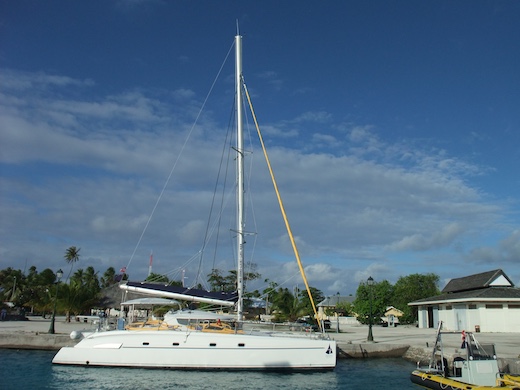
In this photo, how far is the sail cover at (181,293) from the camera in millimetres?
22219

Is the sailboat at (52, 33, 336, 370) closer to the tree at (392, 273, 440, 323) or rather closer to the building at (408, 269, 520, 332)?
the building at (408, 269, 520, 332)

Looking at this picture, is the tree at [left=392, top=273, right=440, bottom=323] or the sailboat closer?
the sailboat

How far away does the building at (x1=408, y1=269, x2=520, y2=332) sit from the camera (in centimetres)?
3806

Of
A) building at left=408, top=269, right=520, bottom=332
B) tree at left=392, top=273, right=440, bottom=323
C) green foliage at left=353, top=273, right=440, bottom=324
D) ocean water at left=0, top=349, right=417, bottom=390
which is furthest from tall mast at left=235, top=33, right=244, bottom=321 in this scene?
tree at left=392, top=273, right=440, bottom=323

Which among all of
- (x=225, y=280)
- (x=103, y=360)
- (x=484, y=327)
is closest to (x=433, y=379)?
(x=103, y=360)

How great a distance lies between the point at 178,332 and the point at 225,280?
4564cm

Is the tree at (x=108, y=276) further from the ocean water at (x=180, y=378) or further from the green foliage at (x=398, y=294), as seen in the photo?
the ocean water at (x=180, y=378)

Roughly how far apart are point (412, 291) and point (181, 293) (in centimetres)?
6455

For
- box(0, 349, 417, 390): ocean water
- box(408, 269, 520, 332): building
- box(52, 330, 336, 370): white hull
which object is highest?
box(408, 269, 520, 332): building

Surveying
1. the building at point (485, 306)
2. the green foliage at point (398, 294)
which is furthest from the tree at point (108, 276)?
the building at point (485, 306)

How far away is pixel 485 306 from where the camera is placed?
38.6 metres

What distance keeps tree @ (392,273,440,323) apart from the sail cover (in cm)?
4827

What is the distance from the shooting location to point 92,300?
51812 mm

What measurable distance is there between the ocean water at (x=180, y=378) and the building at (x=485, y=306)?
19.4m
